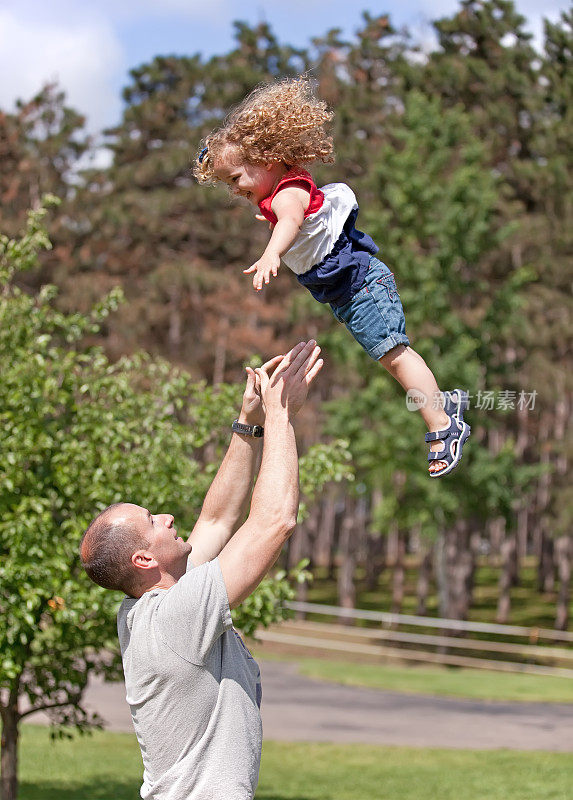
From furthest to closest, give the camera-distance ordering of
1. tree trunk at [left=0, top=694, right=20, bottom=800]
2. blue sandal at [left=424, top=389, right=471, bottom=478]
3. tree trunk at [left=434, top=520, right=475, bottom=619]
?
tree trunk at [left=434, top=520, right=475, bottom=619]
tree trunk at [left=0, top=694, right=20, bottom=800]
blue sandal at [left=424, top=389, right=471, bottom=478]

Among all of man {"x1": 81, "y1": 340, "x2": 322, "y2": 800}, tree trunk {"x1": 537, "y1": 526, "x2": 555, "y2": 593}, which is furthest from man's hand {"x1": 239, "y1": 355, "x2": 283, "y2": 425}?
tree trunk {"x1": 537, "y1": 526, "x2": 555, "y2": 593}

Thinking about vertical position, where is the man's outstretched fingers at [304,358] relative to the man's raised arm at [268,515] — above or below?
above

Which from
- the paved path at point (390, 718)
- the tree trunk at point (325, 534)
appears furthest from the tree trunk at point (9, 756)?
the tree trunk at point (325, 534)

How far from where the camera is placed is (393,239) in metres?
25.3

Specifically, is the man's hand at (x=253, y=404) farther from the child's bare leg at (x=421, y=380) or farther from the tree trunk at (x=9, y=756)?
the tree trunk at (x=9, y=756)

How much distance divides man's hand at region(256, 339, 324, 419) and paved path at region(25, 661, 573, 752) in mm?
13301

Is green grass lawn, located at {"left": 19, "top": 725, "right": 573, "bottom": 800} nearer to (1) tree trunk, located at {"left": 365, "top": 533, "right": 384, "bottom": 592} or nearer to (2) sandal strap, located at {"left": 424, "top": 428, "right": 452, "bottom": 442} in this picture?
(2) sandal strap, located at {"left": 424, "top": 428, "right": 452, "bottom": 442}

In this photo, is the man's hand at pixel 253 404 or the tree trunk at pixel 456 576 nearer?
the man's hand at pixel 253 404

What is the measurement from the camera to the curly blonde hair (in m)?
3.53

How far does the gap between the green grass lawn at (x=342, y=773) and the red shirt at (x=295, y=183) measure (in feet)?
30.0

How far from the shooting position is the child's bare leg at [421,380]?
3.66m

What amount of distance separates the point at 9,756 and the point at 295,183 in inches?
274

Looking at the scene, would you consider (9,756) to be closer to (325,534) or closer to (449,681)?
(449,681)

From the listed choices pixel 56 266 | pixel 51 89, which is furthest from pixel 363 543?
pixel 51 89
